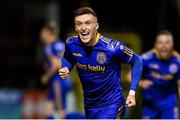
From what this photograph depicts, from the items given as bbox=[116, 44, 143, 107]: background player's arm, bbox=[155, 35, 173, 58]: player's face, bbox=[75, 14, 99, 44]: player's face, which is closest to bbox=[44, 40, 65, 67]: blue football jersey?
bbox=[155, 35, 173, 58]: player's face

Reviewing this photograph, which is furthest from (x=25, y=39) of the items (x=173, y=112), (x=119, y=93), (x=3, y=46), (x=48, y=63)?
(x=119, y=93)

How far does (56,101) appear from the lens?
14.4 m

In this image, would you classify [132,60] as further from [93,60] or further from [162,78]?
[162,78]

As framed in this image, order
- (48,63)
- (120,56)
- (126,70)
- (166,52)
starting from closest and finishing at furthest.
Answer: (120,56) → (166,52) → (48,63) → (126,70)

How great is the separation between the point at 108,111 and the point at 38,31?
26.9 ft

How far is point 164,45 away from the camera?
11844 mm

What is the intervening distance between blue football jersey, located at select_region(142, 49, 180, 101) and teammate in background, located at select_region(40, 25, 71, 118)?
220cm

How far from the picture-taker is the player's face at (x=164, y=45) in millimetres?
11805

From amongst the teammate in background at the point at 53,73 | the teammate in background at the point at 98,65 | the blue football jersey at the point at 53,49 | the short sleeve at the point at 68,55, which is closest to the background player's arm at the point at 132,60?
the teammate in background at the point at 98,65

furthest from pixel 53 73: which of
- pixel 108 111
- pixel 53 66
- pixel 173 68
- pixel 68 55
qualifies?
pixel 108 111

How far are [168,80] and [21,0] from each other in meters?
5.95

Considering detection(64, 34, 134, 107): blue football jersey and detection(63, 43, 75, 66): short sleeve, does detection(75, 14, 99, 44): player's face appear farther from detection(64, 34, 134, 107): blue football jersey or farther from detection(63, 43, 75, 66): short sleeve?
detection(63, 43, 75, 66): short sleeve

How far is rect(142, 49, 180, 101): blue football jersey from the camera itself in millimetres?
11977

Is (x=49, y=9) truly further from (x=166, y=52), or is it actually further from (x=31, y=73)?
(x=166, y=52)
